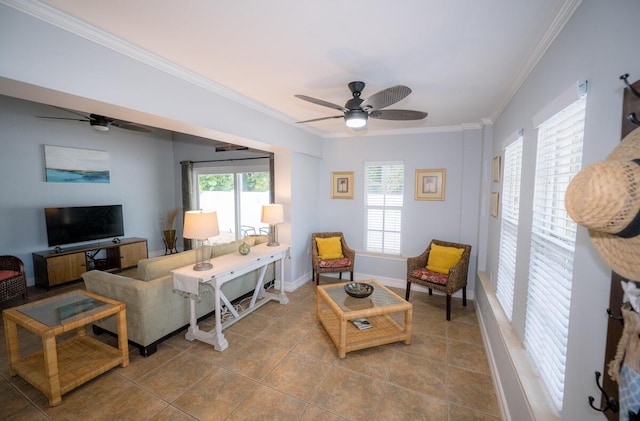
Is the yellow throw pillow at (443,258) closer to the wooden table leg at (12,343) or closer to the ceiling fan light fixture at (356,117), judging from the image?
the ceiling fan light fixture at (356,117)

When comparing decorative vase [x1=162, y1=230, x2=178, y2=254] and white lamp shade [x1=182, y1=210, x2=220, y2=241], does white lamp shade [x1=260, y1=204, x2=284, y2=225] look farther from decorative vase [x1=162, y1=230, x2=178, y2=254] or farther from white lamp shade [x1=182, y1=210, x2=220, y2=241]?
decorative vase [x1=162, y1=230, x2=178, y2=254]

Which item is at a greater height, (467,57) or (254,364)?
(467,57)

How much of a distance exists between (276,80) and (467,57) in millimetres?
1592

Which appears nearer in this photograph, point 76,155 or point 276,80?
point 276,80

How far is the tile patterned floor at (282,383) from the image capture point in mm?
2043

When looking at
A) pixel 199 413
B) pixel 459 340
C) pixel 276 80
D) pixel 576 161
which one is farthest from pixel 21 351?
pixel 576 161

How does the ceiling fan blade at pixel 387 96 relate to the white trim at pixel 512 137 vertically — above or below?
above

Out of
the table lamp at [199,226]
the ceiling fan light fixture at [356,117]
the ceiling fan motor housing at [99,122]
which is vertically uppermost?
the ceiling fan motor housing at [99,122]

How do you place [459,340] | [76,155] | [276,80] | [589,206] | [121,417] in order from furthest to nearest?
[76,155] < [459,340] < [276,80] < [121,417] < [589,206]

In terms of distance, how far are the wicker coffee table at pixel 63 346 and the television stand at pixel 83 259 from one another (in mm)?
2273

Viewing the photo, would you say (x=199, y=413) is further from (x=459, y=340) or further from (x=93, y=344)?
(x=459, y=340)

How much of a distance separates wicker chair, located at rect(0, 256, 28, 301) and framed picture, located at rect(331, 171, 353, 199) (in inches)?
186

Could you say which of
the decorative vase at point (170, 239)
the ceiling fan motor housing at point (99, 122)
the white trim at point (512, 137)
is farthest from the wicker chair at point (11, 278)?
Result: the white trim at point (512, 137)

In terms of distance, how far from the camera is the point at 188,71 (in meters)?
2.32
